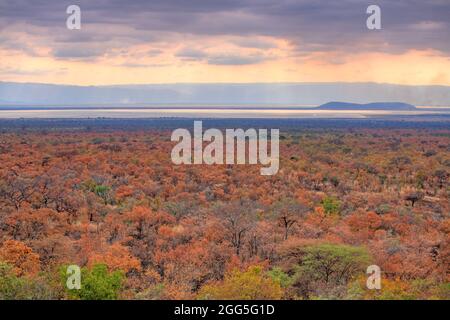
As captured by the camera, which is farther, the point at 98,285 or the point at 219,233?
the point at 219,233

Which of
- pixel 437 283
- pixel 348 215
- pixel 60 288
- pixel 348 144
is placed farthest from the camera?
pixel 348 144

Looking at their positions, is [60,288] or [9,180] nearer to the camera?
[60,288]

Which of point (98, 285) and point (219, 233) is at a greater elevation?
point (98, 285)

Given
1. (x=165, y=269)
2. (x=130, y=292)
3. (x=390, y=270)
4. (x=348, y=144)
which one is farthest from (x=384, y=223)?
(x=348, y=144)

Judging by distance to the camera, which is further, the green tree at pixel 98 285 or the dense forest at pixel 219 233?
the dense forest at pixel 219 233

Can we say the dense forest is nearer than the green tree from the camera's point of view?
No

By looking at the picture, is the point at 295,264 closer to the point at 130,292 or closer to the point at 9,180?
the point at 130,292
